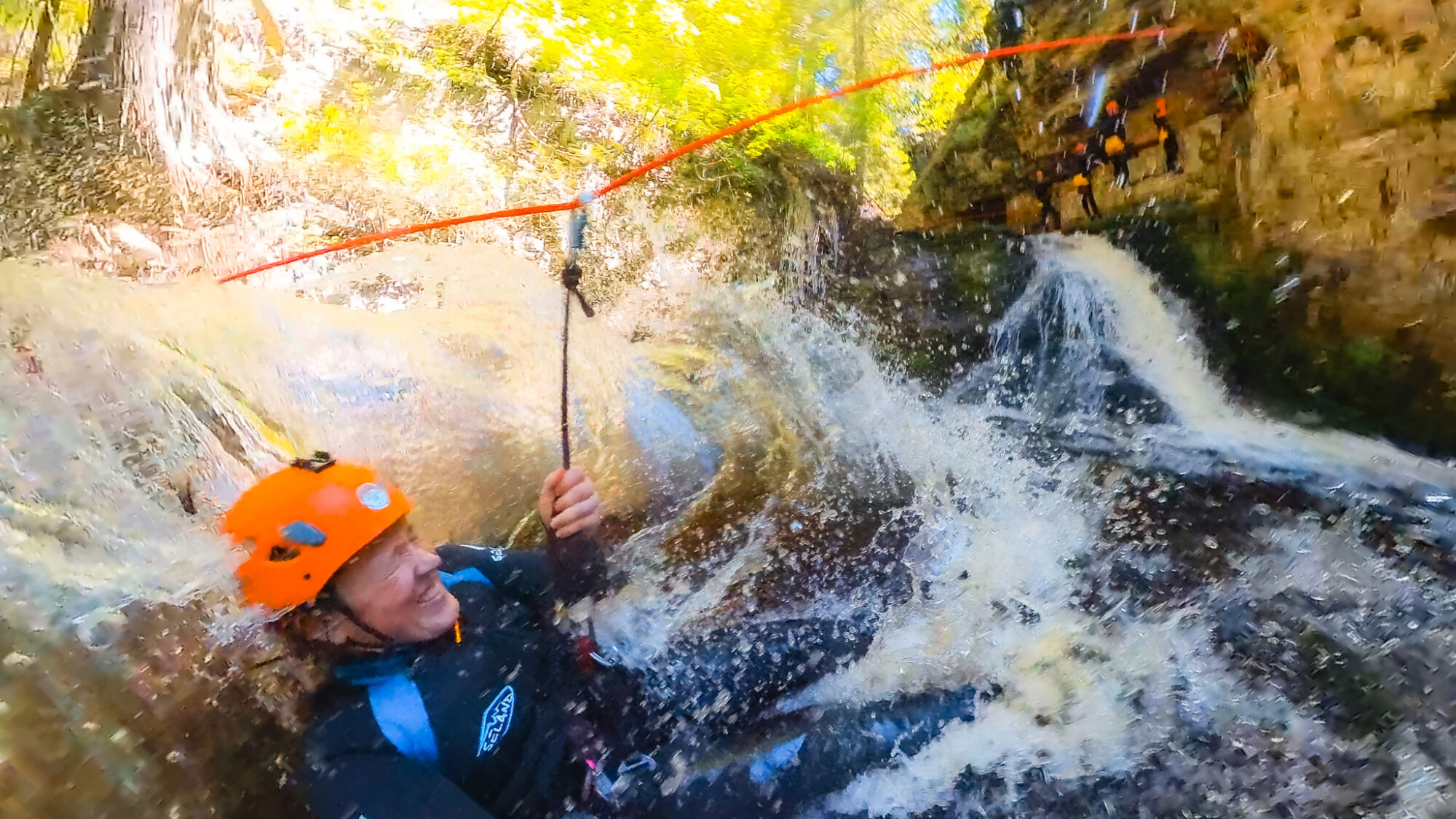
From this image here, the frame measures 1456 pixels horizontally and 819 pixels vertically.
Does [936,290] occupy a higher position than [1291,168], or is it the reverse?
[1291,168]

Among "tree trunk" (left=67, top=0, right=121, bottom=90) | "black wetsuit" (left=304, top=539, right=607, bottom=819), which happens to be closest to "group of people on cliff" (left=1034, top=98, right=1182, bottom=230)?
"black wetsuit" (left=304, top=539, right=607, bottom=819)

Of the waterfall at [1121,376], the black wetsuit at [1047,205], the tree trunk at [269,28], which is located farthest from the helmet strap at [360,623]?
the black wetsuit at [1047,205]

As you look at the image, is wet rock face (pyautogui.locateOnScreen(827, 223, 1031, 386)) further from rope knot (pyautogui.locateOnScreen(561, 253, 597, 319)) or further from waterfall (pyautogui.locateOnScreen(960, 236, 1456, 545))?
rope knot (pyautogui.locateOnScreen(561, 253, 597, 319))

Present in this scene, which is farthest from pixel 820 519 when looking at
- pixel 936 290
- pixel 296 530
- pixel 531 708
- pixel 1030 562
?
pixel 296 530

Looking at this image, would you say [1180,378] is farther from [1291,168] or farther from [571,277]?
[571,277]

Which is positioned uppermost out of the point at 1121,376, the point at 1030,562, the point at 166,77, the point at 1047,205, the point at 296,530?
the point at 166,77

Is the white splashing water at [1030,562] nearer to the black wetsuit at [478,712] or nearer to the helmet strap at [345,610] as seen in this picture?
the black wetsuit at [478,712]

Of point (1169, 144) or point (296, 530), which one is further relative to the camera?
point (1169, 144)

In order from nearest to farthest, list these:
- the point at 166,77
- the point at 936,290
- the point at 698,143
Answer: the point at 166,77, the point at 698,143, the point at 936,290
